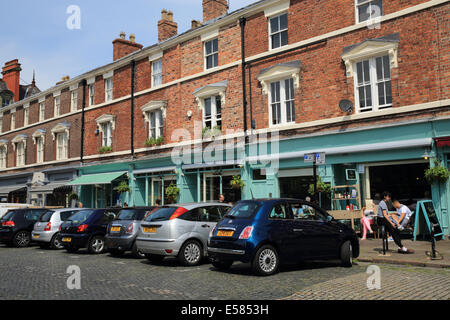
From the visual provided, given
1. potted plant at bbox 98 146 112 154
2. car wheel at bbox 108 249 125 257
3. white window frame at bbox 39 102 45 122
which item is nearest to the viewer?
car wheel at bbox 108 249 125 257

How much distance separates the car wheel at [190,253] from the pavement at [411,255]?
159 inches

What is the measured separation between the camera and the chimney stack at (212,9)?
22.0 metres

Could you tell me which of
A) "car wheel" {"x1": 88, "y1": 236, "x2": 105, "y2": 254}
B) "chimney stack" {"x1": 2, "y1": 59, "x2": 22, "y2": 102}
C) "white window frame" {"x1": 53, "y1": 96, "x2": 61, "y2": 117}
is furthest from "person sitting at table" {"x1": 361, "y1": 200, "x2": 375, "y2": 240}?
"chimney stack" {"x1": 2, "y1": 59, "x2": 22, "y2": 102}

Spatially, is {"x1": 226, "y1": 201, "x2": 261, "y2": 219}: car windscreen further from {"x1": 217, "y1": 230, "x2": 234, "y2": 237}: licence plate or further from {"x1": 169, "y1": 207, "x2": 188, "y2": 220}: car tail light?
{"x1": 169, "y1": 207, "x2": 188, "y2": 220}: car tail light

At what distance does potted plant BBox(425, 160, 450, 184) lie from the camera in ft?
41.0

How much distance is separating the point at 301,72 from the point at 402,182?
587cm

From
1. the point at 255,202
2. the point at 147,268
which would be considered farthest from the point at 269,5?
the point at 147,268

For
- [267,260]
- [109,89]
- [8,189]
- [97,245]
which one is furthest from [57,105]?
[267,260]

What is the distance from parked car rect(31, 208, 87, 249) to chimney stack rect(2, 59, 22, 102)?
29302 millimetres

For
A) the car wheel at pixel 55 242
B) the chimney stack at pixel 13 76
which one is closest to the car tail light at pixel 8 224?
the car wheel at pixel 55 242

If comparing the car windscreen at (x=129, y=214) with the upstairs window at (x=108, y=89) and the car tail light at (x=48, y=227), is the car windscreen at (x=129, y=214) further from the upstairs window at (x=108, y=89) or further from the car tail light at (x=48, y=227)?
the upstairs window at (x=108, y=89)

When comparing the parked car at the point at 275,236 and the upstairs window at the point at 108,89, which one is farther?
the upstairs window at the point at 108,89

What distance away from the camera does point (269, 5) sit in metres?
17.8

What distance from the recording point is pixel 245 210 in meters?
9.06
